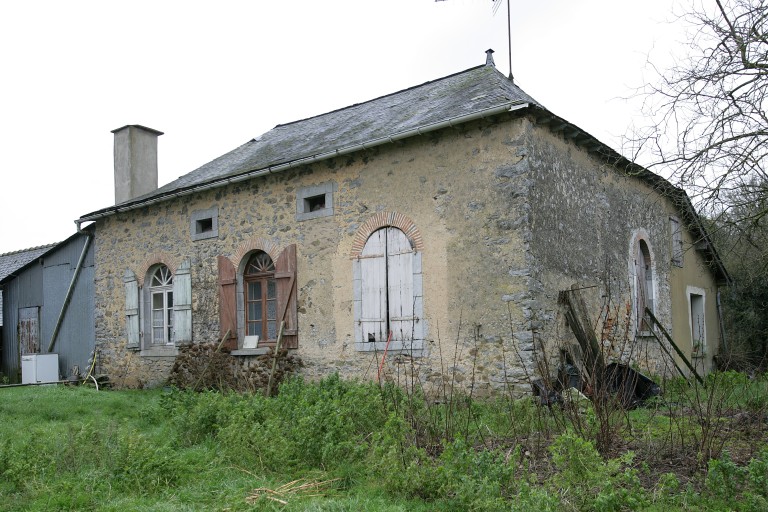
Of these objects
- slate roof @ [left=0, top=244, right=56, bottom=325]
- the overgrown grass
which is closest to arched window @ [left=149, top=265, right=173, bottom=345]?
the overgrown grass

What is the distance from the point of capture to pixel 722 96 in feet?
19.9

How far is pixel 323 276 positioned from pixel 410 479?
5917 millimetres

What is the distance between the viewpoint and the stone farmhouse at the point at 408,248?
346 inches

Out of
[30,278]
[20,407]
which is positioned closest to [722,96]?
[20,407]

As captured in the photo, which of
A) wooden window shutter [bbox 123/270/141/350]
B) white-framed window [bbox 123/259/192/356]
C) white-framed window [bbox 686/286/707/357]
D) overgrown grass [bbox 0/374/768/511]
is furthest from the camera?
white-framed window [bbox 686/286/707/357]

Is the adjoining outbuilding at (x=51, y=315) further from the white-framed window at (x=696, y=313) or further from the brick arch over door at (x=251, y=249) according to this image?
the white-framed window at (x=696, y=313)

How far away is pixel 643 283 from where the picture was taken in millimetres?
11945

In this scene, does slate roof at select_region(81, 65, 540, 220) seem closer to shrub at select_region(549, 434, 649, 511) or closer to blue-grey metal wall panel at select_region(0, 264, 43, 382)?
blue-grey metal wall panel at select_region(0, 264, 43, 382)

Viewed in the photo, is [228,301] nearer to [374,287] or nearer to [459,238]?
[374,287]

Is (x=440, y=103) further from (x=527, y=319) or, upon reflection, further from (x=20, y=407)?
(x=20, y=407)

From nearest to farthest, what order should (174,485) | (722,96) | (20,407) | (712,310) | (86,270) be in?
1. (174,485)
2. (722,96)
3. (20,407)
4. (86,270)
5. (712,310)

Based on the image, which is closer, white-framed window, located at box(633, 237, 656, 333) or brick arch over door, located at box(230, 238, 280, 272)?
brick arch over door, located at box(230, 238, 280, 272)

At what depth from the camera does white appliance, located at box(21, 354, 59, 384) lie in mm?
14438

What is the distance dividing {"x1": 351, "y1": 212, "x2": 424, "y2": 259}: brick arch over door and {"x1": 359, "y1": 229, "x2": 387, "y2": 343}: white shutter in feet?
0.25
